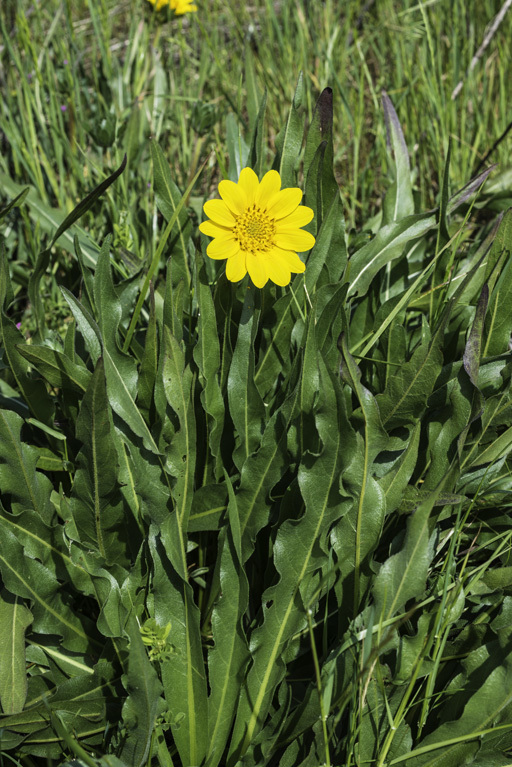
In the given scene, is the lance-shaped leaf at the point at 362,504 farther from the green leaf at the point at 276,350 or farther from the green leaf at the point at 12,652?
the green leaf at the point at 12,652

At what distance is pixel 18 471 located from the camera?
1.14m

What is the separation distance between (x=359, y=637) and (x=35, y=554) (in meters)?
0.56

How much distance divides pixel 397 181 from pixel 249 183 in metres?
0.67

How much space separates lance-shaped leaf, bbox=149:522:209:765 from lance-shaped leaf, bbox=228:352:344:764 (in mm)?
65

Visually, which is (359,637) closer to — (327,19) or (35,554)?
(35,554)

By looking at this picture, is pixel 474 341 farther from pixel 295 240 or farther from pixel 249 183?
pixel 249 183

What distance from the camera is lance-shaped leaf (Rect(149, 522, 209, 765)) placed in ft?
3.46

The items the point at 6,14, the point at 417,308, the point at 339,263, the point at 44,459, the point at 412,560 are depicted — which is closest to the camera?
the point at 412,560

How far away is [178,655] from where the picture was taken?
105cm

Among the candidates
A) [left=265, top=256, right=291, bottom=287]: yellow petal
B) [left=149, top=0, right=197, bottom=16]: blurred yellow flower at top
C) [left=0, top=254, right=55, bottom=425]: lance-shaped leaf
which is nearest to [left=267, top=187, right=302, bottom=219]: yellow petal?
[left=265, top=256, right=291, bottom=287]: yellow petal

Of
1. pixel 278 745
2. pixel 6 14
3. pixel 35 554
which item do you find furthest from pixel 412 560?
pixel 6 14

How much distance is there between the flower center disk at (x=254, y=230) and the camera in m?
1.12

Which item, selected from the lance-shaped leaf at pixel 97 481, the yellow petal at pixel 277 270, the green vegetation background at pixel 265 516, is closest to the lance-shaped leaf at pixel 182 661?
the green vegetation background at pixel 265 516

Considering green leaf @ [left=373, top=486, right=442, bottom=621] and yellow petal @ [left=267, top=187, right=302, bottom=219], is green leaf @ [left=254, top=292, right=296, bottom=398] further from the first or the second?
green leaf @ [left=373, top=486, right=442, bottom=621]
